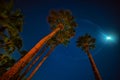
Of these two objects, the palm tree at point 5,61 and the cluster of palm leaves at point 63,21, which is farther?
the cluster of palm leaves at point 63,21

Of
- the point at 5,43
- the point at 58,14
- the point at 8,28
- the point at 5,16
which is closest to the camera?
the point at 5,16

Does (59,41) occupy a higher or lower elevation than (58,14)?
lower

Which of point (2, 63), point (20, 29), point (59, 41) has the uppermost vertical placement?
point (59, 41)

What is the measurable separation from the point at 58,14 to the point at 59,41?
169 inches

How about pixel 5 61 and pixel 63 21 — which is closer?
pixel 5 61

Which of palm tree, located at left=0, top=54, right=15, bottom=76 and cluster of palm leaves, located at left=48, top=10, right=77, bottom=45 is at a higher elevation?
cluster of palm leaves, located at left=48, top=10, right=77, bottom=45

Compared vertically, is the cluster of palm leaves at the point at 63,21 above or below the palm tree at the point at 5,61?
above

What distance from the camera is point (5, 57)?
17328 millimetres

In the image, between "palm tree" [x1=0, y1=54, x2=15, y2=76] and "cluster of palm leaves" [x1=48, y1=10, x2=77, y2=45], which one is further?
"cluster of palm leaves" [x1=48, y1=10, x2=77, y2=45]

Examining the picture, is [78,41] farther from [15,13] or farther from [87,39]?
[15,13]

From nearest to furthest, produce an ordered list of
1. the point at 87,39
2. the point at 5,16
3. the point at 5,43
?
the point at 5,16
the point at 5,43
the point at 87,39

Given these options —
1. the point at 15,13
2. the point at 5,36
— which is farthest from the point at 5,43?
the point at 15,13

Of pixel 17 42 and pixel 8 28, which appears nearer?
pixel 8 28

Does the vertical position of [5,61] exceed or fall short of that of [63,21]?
it falls short
